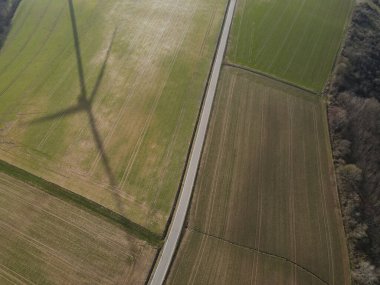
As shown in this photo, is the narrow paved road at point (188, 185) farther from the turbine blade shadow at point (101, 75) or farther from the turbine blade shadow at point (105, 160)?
the turbine blade shadow at point (101, 75)

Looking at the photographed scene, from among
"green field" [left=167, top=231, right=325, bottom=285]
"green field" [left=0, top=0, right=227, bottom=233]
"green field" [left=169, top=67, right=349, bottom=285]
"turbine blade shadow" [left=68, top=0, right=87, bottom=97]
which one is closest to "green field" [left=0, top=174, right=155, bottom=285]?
"green field" [left=0, top=0, right=227, bottom=233]

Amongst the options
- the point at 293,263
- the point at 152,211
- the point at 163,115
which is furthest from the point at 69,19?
the point at 293,263

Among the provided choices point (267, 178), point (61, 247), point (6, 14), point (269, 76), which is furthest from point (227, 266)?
point (6, 14)

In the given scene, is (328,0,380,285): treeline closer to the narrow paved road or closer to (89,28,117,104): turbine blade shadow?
the narrow paved road

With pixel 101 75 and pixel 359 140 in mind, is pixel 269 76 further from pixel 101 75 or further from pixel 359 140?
pixel 101 75

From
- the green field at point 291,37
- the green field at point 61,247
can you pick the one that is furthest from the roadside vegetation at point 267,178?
the green field at point 61,247
